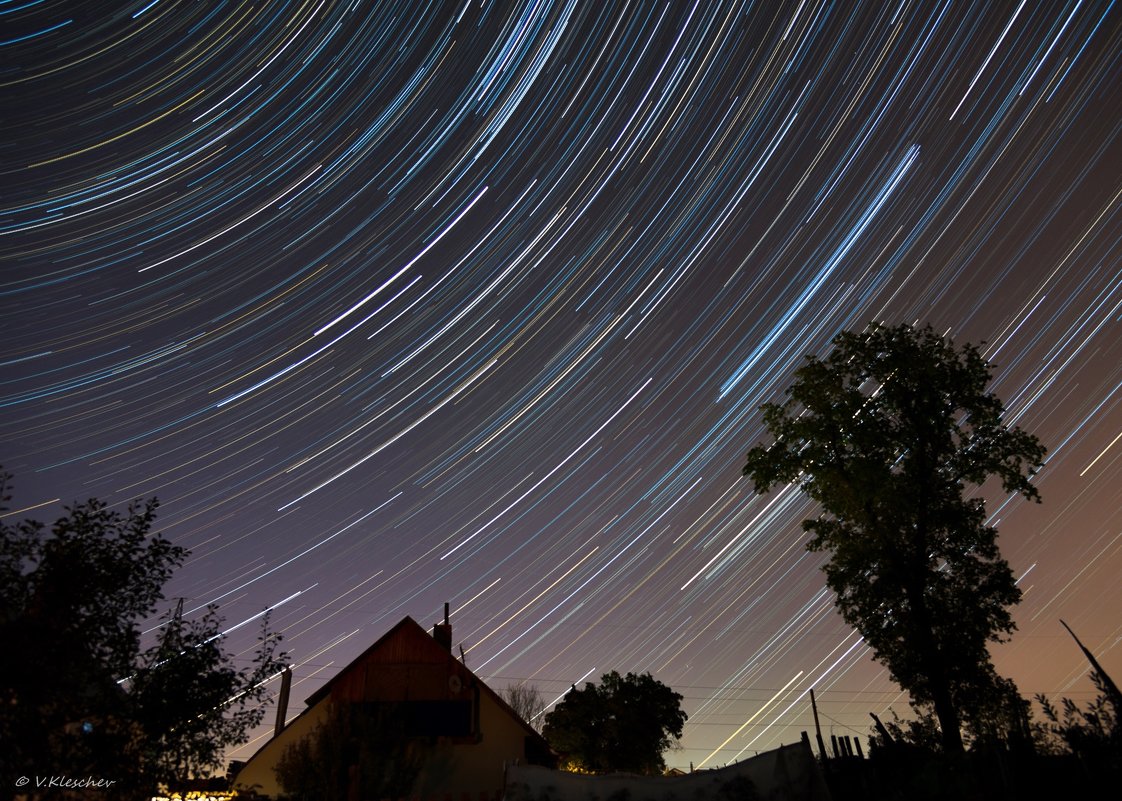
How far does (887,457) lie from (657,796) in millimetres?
13650

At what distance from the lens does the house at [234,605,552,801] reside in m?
27.2

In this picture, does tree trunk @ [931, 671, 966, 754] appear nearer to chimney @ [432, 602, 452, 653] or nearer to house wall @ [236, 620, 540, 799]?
house wall @ [236, 620, 540, 799]

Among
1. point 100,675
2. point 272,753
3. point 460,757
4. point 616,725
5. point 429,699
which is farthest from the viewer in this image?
point 616,725

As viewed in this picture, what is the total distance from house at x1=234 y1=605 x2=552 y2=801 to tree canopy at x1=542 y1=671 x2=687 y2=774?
24.8 metres

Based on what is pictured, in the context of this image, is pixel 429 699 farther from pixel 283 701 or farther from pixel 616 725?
pixel 616 725

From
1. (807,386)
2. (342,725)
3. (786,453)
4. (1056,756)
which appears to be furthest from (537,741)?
(1056,756)

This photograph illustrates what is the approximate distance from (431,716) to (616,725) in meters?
31.1

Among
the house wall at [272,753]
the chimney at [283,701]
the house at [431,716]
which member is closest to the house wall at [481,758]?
the house at [431,716]

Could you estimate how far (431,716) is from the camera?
91.7 feet

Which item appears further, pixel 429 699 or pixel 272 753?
pixel 272 753

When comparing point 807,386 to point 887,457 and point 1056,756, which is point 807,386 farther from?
point 1056,756

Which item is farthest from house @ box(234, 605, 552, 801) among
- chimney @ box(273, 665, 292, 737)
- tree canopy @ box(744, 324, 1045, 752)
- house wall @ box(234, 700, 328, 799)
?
tree canopy @ box(744, 324, 1045, 752)

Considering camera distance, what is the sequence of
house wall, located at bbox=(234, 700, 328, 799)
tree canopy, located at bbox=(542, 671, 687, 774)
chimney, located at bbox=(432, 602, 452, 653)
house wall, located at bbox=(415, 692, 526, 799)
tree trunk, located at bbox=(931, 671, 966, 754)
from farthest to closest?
tree canopy, located at bbox=(542, 671, 687, 774)
chimney, located at bbox=(432, 602, 452, 653)
house wall, located at bbox=(234, 700, 328, 799)
house wall, located at bbox=(415, 692, 526, 799)
tree trunk, located at bbox=(931, 671, 966, 754)

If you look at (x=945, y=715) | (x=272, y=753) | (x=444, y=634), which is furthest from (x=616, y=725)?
(x=945, y=715)
